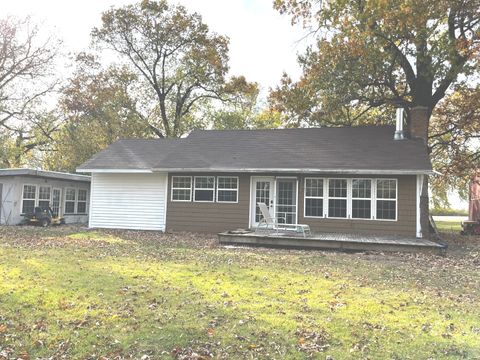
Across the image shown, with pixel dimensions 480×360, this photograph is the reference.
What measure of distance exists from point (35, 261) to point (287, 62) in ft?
56.9

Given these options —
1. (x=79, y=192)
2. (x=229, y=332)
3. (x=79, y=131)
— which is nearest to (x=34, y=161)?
(x=79, y=131)

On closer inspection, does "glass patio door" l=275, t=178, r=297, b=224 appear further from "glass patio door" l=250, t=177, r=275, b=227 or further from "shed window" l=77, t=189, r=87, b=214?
"shed window" l=77, t=189, r=87, b=214

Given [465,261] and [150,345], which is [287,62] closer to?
[465,261]

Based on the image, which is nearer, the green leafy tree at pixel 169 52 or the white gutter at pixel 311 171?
the white gutter at pixel 311 171

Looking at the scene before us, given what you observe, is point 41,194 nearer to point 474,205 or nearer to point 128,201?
point 128,201

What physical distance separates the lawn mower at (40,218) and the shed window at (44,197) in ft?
3.59

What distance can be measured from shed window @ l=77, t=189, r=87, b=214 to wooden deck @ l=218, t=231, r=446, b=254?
13506 mm

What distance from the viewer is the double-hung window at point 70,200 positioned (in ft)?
75.6

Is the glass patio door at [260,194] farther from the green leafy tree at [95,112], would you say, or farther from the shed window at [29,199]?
the green leafy tree at [95,112]

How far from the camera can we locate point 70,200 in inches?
920

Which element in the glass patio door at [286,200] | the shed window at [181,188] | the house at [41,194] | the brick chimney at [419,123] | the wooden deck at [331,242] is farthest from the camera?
the house at [41,194]

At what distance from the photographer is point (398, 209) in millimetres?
14586

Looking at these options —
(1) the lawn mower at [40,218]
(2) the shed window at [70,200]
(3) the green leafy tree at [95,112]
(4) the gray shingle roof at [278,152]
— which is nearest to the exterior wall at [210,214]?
(4) the gray shingle roof at [278,152]

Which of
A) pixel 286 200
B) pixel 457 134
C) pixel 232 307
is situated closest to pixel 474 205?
pixel 457 134
